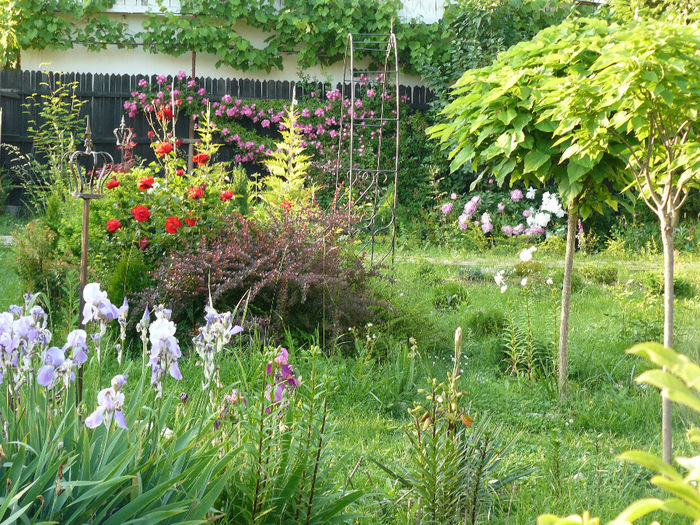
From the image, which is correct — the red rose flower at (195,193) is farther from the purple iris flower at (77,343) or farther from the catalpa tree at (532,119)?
the purple iris flower at (77,343)

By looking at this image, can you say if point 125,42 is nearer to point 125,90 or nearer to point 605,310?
point 125,90

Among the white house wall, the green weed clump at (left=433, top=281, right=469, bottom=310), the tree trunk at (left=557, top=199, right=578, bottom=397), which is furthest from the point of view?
the white house wall

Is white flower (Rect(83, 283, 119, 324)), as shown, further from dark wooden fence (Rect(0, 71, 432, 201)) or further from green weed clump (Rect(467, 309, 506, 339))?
dark wooden fence (Rect(0, 71, 432, 201))

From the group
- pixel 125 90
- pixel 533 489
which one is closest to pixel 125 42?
pixel 125 90

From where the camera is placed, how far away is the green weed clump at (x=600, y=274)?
23.7ft

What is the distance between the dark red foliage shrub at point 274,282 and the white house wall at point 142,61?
7.42 meters

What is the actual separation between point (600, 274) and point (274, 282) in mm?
4030

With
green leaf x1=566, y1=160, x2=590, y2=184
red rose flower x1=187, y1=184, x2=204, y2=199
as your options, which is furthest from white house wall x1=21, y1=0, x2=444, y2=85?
green leaf x1=566, y1=160, x2=590, y2=184

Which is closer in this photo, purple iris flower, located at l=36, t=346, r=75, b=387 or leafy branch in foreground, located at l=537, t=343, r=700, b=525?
leafy branch in foreground, located at l=537, t=343, r=700, b=525

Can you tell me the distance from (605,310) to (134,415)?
480cm

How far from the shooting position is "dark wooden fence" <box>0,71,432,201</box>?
11.3 meters

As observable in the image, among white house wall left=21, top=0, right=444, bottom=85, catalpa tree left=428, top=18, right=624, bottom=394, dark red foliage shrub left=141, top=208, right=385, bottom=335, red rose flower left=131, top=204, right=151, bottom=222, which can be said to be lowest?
dark red foliage shrub left=141, top=208, right=385, bottom=335

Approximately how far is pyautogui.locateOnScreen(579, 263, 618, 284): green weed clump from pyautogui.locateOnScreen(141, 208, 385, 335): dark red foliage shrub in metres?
3.19

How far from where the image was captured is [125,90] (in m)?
11.5
